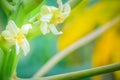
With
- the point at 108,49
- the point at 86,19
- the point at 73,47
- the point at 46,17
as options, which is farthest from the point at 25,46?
the point at 108,49

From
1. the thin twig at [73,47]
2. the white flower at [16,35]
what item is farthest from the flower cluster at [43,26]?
the thin twig at [73,47]

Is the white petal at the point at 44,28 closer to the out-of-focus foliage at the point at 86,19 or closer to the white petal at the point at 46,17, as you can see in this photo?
the white petal at the point at 46,17

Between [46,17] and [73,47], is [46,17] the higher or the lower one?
the higher one

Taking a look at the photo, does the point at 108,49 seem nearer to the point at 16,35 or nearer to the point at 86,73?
the point at 86,73

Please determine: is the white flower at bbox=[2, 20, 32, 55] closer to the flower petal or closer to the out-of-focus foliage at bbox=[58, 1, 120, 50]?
the flower petal

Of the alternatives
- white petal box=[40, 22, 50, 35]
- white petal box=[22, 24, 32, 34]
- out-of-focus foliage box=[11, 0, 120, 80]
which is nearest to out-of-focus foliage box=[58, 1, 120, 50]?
out-of-focus foliage box=[11, 0, 120, 80]

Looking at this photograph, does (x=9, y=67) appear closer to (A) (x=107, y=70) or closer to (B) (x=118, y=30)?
(A) (x=107, y=70)

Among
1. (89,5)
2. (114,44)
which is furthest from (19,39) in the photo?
(114,44)
